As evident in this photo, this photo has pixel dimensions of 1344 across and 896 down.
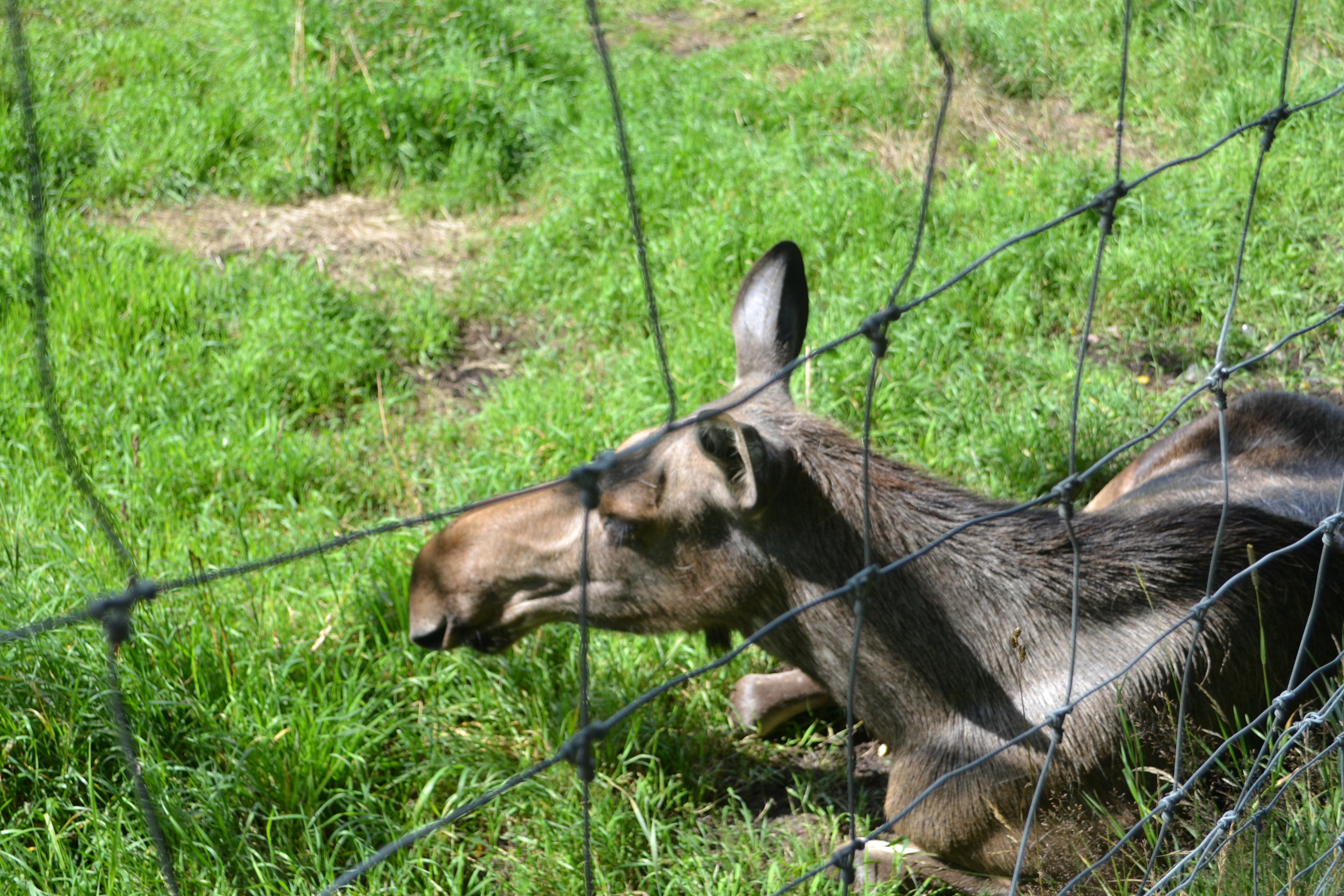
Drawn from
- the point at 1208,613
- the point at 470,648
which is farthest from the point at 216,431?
the point at 1208,613

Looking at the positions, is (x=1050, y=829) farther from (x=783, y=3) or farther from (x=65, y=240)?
(x=783, y=3)

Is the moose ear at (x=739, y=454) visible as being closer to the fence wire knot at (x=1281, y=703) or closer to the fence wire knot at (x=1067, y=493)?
the fence wire knot at (x=1067, y=493)

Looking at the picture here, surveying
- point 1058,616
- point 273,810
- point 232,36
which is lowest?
point 273,810

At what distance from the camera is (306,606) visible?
13.5 ft

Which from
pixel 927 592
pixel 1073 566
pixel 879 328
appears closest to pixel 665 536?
pixel 927 592

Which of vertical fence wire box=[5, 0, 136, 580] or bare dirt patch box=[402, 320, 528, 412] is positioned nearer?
vertical fence wire box=[5, 0, 136, 580]

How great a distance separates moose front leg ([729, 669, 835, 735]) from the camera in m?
3.95

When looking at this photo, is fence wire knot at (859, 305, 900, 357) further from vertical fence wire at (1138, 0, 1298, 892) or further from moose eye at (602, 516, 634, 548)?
moose eye at (602, 516, 634, 548)

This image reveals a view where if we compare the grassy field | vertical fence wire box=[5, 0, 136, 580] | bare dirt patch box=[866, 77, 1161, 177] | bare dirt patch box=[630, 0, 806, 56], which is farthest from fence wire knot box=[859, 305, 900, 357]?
bare dirt patch box=[630, 0, 806, 56]

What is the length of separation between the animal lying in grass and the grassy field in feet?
1.25

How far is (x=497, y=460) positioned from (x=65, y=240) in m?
2.77

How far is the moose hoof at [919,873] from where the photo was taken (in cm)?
339

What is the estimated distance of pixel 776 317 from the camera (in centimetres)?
364

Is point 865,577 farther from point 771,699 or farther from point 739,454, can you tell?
point 771,699
